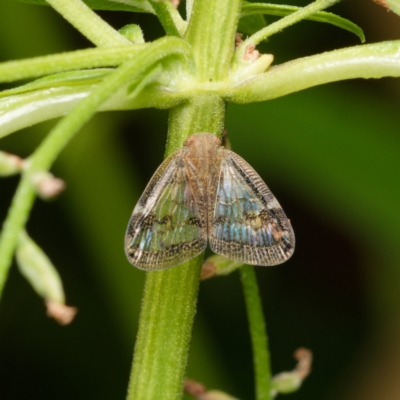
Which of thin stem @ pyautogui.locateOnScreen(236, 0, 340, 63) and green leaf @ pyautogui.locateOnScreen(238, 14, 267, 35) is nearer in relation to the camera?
thin stem @ pyautogui.locateOnScreen(236, 0, 340, 63)

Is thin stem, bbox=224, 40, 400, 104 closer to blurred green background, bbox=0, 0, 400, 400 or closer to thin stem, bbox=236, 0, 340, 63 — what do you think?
thin stem, bbox=236, 0, 340, 63

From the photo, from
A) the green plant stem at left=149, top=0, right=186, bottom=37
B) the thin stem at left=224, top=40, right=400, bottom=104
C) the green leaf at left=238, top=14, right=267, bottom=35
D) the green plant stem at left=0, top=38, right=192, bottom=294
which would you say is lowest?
the green plant stem at left=0, top=38, right=192, bottom=294

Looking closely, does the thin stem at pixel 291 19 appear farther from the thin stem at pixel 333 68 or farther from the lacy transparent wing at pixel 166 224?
the lacy transparent wing at pixel 166 224

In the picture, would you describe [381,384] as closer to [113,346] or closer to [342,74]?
[113,346]

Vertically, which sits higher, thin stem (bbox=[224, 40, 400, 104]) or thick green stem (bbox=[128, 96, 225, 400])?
thin stem (bbox=[224, 40, 400, 104])

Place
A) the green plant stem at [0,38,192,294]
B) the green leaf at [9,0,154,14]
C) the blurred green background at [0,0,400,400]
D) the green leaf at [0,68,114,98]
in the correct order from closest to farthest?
the green plant stem at [0,38,192,294]
the green leaf at [0,68,114,98]
the green leaf at [9,0,154,14]
the blurred green background at [0,0,400,400]

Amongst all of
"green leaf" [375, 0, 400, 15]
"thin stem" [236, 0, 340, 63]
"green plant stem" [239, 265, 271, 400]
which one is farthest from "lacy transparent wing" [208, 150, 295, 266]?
"green leaf" [375, 0, 400, 15]

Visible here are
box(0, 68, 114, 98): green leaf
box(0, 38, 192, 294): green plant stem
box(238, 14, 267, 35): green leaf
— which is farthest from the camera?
box(238, 14, 267, 35): green leaf

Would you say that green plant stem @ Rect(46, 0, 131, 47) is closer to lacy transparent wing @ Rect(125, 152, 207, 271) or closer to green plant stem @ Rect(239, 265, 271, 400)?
lacy transparent wing @ Rect(125, 152, 207, 271)
